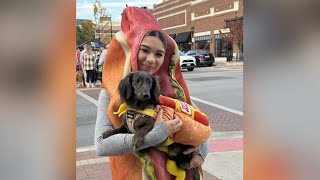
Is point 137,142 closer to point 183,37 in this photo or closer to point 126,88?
point 126,88

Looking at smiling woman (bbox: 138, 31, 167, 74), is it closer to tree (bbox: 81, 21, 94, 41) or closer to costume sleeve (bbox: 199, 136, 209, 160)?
costume sleeve (bbox: 199, 136, 209, 160)

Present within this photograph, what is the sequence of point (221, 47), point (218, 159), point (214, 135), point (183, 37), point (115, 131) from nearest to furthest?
point (115, 131) → point (218, 159) → point (214, 135) → point (221, 47) → point (183, 37)

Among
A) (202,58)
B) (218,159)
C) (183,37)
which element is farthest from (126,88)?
(183,37)

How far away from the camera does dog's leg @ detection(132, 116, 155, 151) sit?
1.58 meters

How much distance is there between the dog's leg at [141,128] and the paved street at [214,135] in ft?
11.1

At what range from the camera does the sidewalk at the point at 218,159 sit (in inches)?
195

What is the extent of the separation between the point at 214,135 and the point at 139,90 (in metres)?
5.59

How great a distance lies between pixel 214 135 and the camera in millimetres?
6992

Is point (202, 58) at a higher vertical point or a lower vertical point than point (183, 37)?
lower
